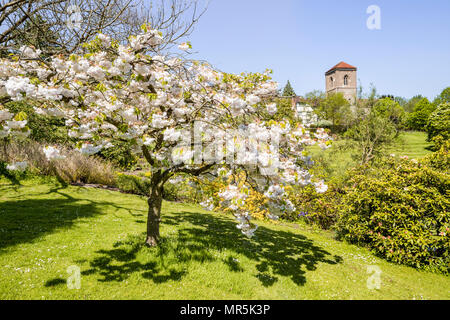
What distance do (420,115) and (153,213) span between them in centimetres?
6035

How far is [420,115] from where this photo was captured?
161 ft

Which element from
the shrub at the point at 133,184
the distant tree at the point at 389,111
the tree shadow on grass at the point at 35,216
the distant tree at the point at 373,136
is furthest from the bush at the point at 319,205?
the distant tree at the point at 389,111

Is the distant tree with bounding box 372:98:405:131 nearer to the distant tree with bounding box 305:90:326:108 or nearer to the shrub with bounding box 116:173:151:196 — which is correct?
the shrub with bounding box 116:173:151:196

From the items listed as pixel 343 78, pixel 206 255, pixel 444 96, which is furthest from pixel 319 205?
pixel 343 78

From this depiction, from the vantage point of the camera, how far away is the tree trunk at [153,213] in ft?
15.5

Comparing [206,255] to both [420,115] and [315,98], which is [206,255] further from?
[420,115]
